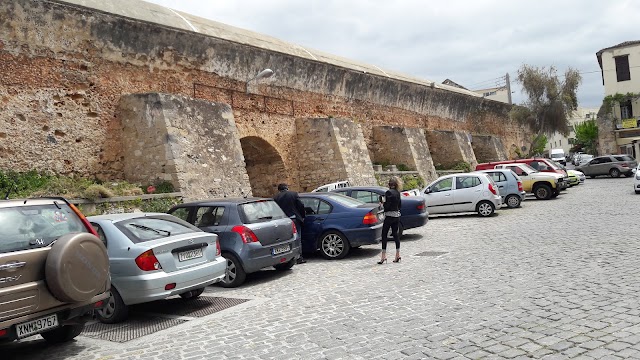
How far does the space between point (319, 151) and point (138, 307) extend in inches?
494

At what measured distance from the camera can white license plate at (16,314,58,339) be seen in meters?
4.76

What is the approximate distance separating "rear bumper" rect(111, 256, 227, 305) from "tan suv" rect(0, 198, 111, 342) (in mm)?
763

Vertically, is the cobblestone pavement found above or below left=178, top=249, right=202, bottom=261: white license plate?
below

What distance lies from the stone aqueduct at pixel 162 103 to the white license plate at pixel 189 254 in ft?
21.6

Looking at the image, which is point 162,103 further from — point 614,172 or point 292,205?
point 614,172

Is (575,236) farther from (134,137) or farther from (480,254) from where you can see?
(134,137)

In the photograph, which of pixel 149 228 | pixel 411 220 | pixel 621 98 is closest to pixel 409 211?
pixel 411 220

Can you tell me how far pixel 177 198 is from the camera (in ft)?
42.8

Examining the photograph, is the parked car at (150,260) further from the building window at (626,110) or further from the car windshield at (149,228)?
the building window at (626,110)

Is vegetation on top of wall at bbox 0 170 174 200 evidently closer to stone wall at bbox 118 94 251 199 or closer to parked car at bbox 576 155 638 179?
stone wall at bbox 118 94 251 199

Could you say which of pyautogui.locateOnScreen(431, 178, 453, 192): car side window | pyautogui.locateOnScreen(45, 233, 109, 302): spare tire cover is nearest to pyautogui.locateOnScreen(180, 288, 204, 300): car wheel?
pyautogui.locateOnScreen(45, 233, 109, 302): spare tire cover

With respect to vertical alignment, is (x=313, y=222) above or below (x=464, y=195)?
above

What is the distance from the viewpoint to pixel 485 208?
16.1 m

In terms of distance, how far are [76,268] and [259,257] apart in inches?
142
